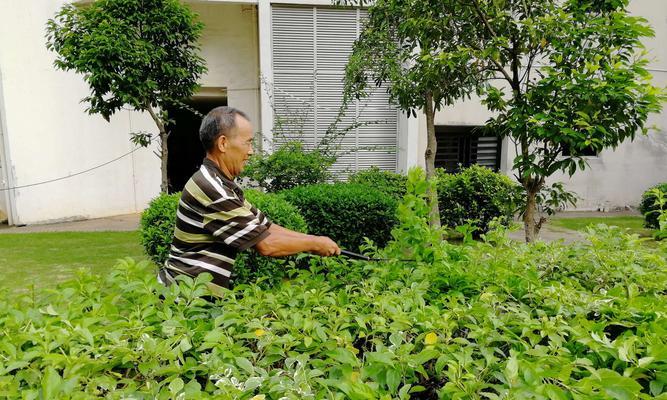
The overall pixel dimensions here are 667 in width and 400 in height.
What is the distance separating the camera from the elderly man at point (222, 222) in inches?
86.6

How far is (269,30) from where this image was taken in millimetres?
9695

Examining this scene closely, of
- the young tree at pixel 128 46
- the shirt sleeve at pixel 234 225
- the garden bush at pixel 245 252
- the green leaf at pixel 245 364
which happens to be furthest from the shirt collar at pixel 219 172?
the young tree at pixel 128 46

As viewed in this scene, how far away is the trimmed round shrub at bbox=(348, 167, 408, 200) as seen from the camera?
762 centimetres

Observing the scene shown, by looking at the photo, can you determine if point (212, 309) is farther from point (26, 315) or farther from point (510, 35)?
point (510, 35)

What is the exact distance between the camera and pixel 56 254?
738 cm

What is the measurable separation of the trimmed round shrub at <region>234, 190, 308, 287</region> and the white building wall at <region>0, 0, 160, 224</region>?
23.6 ft

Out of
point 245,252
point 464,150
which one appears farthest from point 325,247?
point 464,150

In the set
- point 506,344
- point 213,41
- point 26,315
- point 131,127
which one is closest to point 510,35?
point 506,344

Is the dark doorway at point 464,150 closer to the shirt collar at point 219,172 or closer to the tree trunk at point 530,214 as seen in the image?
the tree trunk at point 530,214

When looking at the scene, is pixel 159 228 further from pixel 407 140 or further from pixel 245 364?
pixel 407 140

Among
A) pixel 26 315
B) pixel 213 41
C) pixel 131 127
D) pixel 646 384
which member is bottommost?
pixel 646 384

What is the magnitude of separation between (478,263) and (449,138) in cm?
1041

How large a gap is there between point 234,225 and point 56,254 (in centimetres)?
644

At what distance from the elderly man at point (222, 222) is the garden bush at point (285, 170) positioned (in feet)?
14.8
